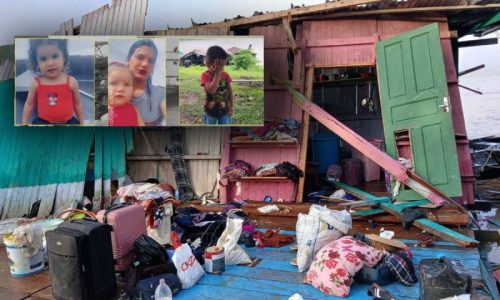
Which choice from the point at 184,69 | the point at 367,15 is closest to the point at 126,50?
the point at 184,69

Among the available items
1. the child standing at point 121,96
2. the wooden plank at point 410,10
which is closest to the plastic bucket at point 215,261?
the child standing at point 121,96

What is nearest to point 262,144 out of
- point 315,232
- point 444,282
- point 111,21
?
point 315,232

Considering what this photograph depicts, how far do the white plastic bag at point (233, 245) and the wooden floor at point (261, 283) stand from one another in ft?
0.30

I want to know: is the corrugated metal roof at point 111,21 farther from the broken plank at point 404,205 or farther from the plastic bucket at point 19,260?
the broken plank at point 404,205

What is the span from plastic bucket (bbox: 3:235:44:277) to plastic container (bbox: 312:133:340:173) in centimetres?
577

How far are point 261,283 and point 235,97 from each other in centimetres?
387

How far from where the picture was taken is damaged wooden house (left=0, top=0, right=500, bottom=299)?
518cm

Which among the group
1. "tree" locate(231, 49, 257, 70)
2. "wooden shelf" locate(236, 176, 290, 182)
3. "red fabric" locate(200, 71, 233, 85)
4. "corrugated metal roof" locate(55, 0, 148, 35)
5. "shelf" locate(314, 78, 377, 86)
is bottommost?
"wooden shelf" locate(236, 176, 290, 182)

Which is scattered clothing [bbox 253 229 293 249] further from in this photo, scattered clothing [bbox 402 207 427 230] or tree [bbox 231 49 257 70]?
tree [bbox 231 49 257 70]

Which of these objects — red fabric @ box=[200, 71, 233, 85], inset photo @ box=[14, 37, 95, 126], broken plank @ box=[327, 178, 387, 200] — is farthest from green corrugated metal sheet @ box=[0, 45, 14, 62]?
broken plank @ box=[327, 178, 387, 200]

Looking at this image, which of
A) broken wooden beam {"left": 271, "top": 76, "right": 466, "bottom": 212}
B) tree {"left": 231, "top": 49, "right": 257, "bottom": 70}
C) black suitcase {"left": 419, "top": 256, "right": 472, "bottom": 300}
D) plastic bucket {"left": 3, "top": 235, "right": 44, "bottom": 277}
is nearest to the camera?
black suitcase {"left": 419, "top": 256, "right": 472, "bottom": 300}

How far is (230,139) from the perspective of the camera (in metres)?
7.85

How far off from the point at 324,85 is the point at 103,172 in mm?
5653

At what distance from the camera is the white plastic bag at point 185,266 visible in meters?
3.94
